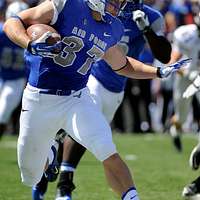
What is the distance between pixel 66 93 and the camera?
535cm

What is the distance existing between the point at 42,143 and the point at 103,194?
5.61ft

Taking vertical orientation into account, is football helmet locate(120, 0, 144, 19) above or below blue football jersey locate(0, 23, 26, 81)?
above

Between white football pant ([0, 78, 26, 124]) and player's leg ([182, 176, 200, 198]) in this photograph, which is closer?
player's leg ([182, 176, 200, 198])

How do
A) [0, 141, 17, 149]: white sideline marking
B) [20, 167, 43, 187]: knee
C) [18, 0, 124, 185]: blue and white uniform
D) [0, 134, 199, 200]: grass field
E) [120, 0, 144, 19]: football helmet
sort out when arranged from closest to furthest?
[18, 0, 124, 185]: blue and white uniform < [20, 167, 43, 187]: knee < [120, 0, 144, 19]: football helmet < [0, 134, 199, 200]: grass field < [0, 141, 17, 149]: white sideline marking

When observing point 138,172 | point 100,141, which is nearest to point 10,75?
point 138,172

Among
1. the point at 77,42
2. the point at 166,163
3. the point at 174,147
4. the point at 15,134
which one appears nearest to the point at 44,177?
the point at 77,42

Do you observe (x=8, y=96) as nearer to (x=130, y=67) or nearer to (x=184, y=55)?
(x=184, y=55)

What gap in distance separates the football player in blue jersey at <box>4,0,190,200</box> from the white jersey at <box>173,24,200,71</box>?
427 cm

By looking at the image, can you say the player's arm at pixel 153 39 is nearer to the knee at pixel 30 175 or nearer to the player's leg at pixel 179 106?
the knee at pixel 30 175

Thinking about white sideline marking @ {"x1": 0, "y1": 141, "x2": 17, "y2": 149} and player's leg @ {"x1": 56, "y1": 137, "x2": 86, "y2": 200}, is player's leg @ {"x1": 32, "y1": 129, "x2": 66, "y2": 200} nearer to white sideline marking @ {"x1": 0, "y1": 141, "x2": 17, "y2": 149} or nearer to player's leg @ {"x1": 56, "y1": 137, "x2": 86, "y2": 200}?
player's leg @ {"x1": 56, "y1": 137, "x2": 86, "y2": 200}

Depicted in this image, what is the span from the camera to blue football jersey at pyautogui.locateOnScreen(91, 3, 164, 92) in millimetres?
6949

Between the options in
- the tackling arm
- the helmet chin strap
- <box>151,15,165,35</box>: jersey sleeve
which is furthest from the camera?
<box>151,15,165,35</box>: jersey sleeve

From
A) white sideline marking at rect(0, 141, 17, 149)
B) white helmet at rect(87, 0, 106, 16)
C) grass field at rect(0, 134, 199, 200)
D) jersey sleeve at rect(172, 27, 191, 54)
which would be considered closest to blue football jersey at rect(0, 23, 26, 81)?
grass field at rect(0, 134, 199, 200)

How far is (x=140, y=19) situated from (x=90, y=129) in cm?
152
